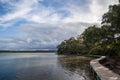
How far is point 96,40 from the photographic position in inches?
1959

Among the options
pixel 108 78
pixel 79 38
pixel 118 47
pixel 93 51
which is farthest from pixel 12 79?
pixel 79 38

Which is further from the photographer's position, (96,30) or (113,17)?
(96,30)

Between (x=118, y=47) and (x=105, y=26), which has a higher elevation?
(x=105, y=26)

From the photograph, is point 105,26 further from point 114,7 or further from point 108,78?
point 108,78

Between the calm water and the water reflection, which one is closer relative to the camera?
the calm water

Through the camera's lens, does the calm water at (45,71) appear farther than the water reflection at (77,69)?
No

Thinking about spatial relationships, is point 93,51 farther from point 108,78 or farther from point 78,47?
point 108,78

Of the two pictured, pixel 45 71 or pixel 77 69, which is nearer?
pixel 45 71

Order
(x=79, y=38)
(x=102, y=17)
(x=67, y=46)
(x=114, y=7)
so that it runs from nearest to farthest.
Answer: (x=114, y=7) → (x=102, y=17) → (x=79, y=38) → (x=67, y=46)

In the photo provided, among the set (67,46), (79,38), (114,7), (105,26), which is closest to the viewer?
(114,7)

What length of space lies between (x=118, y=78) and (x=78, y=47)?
3070 inches

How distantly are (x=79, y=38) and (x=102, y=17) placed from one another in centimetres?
5791

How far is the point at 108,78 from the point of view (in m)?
15.8

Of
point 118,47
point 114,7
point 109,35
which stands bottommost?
point 118,47
